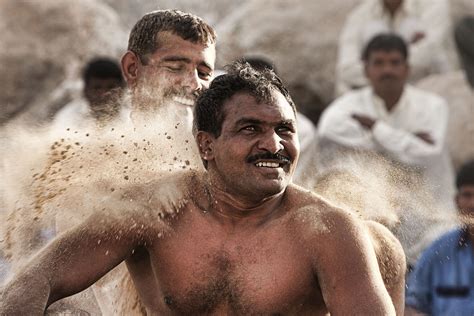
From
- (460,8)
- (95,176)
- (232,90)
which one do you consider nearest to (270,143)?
(232,90)

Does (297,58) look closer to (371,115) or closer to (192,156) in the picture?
(371,115)

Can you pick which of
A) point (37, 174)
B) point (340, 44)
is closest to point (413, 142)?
point (340, 44)

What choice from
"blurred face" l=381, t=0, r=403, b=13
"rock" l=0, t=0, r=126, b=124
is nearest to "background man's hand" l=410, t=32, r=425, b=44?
"blurred face" l=381, t=0, r=403, b=13

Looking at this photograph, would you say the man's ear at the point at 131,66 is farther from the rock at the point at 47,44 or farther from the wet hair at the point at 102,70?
the rock at the point at 47,44

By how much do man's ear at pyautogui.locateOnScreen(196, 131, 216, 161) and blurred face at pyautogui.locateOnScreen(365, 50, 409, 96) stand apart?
4.43 metres

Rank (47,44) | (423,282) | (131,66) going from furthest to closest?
(47,44), (423,282), (131,66)

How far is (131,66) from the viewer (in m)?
6.46

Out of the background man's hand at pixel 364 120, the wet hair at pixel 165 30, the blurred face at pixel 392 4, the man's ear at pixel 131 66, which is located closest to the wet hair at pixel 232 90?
the wet hair at pixel 165 30

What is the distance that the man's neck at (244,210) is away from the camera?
16.5 ft

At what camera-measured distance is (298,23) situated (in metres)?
11.4

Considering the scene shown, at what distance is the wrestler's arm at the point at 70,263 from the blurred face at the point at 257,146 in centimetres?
45

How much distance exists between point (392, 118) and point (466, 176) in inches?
45.8

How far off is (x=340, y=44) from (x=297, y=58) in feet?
2.42

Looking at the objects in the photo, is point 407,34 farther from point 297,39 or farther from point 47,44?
point 47,44
